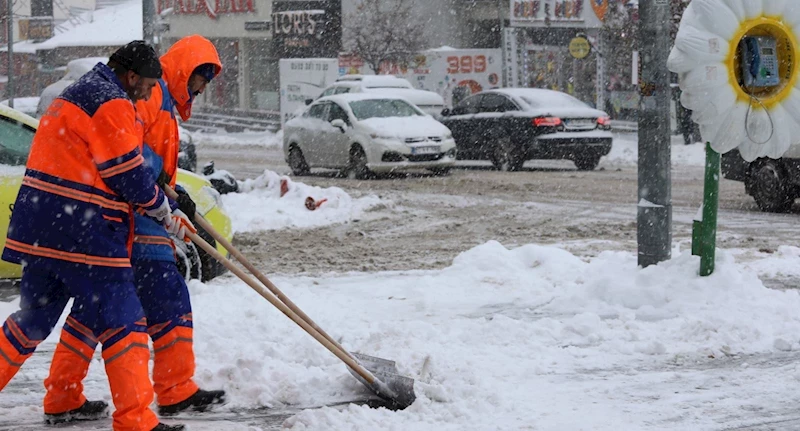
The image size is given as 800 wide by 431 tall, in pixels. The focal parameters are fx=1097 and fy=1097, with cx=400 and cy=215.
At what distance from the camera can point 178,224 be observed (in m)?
4.82

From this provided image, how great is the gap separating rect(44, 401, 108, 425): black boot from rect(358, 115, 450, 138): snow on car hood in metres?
13.0

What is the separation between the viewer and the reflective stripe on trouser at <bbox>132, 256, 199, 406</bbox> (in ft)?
16.3

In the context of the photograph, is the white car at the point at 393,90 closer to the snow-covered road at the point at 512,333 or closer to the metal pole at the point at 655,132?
the snow-covered road at the point at 512,333

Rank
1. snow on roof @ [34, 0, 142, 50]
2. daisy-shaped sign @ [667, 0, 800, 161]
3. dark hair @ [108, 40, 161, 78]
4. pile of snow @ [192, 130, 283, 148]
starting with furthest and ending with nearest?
snow on roof @ [34, 0, 142, 50]
pile of snow @ [192, 130, 283, 148]
daisy-shaped sign @ [667, 0, 800, 161]
dark hair @ [108, 40, 161, 78]

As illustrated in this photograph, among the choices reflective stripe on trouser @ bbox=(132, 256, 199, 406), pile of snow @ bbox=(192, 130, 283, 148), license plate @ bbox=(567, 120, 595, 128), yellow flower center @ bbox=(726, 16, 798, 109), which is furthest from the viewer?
pile of snow @ bbox=(192, 130, 283, 148)

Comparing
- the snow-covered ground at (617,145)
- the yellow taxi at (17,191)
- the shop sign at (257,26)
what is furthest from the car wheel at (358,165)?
the shop sign at (257,26)

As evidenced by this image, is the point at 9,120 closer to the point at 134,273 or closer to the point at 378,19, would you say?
the point at 134,273

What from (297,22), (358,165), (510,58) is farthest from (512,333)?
(297,22)

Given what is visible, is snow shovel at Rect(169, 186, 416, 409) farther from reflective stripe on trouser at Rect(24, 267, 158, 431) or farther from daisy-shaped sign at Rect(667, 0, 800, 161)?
daisy-shaped sign at Rect(667, 0, 800, 161)

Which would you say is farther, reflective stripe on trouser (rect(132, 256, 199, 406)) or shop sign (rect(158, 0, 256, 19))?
shop sign (rect(158, 0, 256, 19))

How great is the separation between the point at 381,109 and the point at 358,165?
1.27m

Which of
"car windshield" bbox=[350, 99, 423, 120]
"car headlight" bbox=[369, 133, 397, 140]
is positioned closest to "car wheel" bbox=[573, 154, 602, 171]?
"car windshield" bbox=[350, 99, 423, 120]

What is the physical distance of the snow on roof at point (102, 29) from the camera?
167 feet

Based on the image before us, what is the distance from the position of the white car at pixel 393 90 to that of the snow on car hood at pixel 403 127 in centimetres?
425
